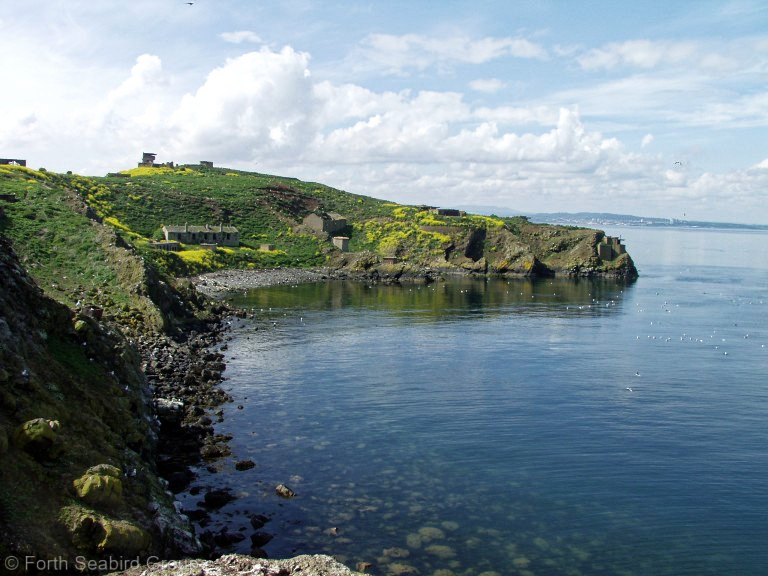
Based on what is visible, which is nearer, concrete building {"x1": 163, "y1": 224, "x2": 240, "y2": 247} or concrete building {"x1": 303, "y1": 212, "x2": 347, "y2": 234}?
concrete building {"x1": 163, "y1": 224, "x2": 240, "y2": 247}

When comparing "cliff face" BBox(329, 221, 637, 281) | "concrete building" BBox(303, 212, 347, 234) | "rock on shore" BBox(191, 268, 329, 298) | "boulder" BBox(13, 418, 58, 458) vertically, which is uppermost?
"concrete building" BBox(303, 212, 347, 234)

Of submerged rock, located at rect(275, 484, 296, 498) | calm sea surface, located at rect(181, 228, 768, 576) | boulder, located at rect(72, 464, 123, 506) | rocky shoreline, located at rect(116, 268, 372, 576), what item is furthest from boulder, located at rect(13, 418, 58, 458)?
submerged rock, located at rect(275, 484, 296, 498)

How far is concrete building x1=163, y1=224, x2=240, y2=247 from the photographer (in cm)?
12862

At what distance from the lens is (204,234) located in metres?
132

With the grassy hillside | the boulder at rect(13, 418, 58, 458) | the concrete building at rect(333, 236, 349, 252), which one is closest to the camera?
the boulder at rect(13, 418, 58, 458)

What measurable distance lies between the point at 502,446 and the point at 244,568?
2130 cm

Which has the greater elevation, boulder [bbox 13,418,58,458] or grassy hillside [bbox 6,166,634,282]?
grassy hillside [bbox 6,166,634,282]

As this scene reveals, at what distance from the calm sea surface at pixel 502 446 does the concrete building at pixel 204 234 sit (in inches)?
2339

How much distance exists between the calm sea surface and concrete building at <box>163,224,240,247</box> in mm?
59415

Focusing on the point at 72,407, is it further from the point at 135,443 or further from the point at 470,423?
the point at 470,423

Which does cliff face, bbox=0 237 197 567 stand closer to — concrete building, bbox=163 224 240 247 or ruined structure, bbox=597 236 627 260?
concrete building, bbox=163 224 240 247

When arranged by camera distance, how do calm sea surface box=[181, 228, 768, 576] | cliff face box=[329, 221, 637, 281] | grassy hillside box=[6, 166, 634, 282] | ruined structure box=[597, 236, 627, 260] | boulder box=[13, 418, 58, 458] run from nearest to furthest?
1. boulder box=[13, 418, 58, 458]
2. calm sea surface box=[181, 228, 768, 576]
3. grassy hillside box=[6, 166, 634, 282]
4. cliff face box=[329, 221, 637, 281]
5. ruined structure box=[597, 236, 627, 260]

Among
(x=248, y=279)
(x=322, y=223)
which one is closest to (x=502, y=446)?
(x=248, y=279)

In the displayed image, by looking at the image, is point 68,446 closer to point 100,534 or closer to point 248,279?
point 100,534
